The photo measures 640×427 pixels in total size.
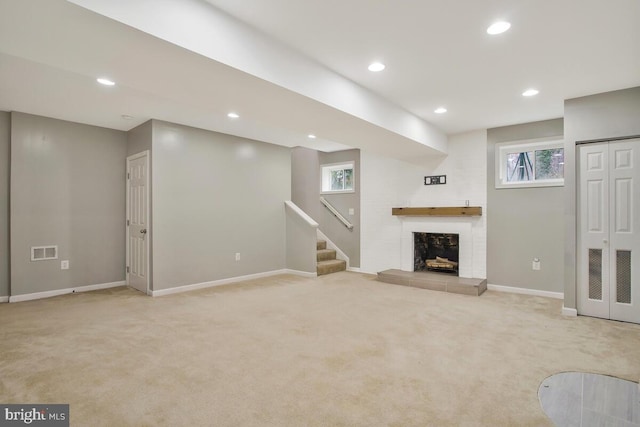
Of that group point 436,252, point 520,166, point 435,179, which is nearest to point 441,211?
point 435,179

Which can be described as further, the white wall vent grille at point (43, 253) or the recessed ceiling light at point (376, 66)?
the white wall vent grille at point (43, 253)

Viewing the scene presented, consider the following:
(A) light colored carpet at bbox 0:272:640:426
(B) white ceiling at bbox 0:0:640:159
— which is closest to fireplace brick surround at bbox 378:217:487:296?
(A) light colored carpet at bbox 0:272:640:426

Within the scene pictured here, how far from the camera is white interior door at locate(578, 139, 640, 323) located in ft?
12.0

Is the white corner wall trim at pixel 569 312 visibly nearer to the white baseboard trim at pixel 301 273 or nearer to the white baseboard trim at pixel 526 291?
the white baseboard trim at pixel 526 291

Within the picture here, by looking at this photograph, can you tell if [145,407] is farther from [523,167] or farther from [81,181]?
[523,167]

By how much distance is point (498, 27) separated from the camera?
247 cm

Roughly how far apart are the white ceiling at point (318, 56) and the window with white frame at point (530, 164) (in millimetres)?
780

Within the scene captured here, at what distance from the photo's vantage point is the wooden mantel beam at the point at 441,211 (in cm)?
532

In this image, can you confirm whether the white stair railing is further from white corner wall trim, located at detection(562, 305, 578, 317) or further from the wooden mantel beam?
→ white corner wall trim, located at detection(562, 305, 578, 317)

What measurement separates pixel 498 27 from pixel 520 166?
330 cm

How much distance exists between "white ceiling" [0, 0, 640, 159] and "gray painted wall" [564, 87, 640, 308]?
0.18m

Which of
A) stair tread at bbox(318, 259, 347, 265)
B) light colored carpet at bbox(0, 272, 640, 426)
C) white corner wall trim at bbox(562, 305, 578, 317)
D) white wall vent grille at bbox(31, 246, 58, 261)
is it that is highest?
white wall vent grille at bbox(31, 246, 58, 261)

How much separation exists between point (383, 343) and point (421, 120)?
3246 mm

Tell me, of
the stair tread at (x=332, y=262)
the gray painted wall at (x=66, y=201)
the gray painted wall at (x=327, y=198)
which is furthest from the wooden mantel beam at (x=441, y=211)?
the gray painted wall at (x=66, y=201)
